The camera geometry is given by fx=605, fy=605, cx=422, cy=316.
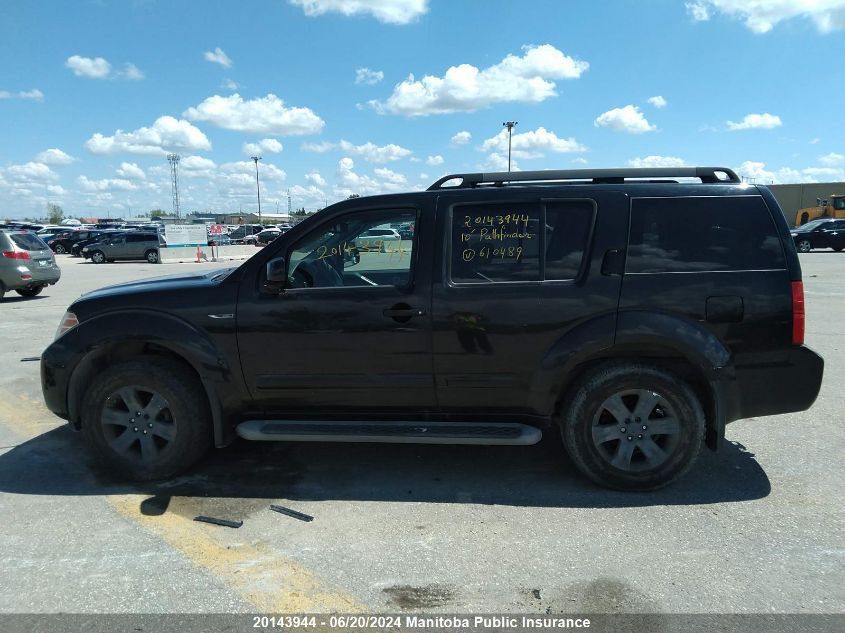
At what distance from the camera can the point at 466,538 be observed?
329 cm

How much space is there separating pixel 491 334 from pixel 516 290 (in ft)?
1.02

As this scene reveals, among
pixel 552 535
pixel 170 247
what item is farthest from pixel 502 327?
pixel 170 247

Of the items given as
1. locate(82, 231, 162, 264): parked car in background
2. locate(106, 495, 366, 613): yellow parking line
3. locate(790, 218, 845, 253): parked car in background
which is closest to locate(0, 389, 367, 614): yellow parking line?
locate(106, 495, 366, 613): yellow parking line

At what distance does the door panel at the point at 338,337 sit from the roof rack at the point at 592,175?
41 cm

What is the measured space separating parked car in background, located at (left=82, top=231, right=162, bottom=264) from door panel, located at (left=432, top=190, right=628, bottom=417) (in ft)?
103

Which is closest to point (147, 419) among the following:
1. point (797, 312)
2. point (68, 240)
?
point (797, 312)

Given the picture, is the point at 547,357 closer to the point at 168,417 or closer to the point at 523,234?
the point at 523,234

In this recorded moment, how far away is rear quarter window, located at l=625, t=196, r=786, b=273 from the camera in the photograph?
3.65m

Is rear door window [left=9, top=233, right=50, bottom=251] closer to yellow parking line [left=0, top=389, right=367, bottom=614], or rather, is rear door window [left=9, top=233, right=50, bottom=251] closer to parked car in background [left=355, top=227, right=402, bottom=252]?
yellow parking line [left=0, top=389, right=367, bottom=614]

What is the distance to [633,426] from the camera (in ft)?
12.3

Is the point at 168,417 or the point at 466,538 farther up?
the point at 168,417

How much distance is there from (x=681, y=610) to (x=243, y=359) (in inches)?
110

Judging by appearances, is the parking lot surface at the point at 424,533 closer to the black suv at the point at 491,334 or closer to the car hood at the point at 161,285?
the black suv at the point at 491,334

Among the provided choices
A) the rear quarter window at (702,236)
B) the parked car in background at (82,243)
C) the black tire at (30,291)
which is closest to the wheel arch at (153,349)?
the rear quarter window at (702,236)
